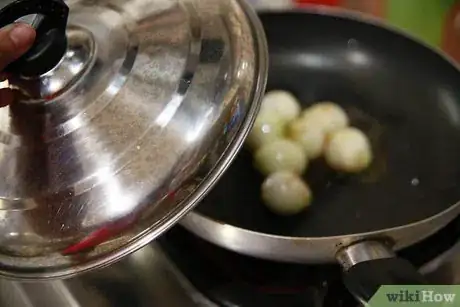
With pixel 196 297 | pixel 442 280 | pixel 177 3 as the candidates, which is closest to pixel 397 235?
pixel 442 280

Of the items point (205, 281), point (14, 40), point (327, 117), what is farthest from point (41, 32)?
point (327, 117)

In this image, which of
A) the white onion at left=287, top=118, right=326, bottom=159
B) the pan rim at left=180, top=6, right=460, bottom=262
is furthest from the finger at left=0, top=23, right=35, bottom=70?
the white onion at left=287, top=118, right=326, bottom=159

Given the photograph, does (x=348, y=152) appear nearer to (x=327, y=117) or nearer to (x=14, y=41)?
(x=327, y=117)

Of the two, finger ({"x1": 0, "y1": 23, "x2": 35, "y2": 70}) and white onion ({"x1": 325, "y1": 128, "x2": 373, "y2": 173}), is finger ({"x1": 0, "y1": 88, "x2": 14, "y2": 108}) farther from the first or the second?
white onion ({"x1": 325, "y1": 128, "x2": 373, "y2": 173})

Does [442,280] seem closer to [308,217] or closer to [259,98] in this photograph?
[308,217]

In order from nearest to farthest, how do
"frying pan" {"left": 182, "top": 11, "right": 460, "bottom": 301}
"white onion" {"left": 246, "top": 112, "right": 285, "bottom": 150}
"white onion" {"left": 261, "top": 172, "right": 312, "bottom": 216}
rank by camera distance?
"frying pan" {"left": 182, "top": 11, "right": 460, "bottom": 301} → "white onion" {"left": 261, "top": 172, "right": 312, "bottom": 216} → "white onion" {"left": 246, "top": 112, "right": 285, "bottom": 150}

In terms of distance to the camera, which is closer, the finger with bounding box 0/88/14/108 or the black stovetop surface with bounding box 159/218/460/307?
the finger with bounding box 0/88/14/108
